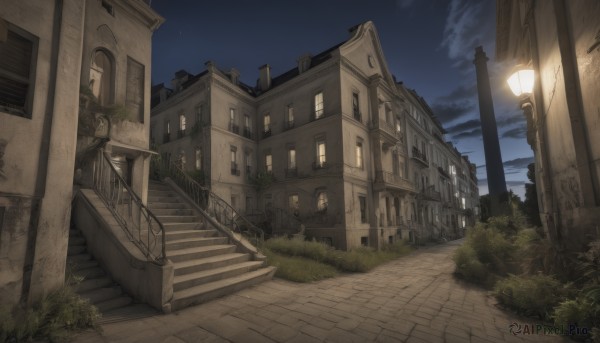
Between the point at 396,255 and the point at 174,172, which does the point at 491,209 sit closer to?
the point at 396,255

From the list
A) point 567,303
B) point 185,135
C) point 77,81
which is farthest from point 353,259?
point 185,135

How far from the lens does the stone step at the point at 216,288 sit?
18.8ft

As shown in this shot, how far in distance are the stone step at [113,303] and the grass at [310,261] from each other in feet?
14.0

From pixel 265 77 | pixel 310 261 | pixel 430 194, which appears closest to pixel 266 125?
pixel 265 77

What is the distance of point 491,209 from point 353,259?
20331 millimetres

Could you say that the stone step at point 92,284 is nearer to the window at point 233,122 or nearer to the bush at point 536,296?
the bush at point 536,296

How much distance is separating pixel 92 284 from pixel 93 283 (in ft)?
0.13

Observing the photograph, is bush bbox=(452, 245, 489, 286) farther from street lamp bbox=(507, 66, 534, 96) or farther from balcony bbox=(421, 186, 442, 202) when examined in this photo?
balcony bbox=(421, 186, 442, 202)

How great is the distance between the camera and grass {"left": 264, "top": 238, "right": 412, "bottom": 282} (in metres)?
8.80

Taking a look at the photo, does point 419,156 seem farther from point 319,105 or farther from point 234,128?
point 234,128

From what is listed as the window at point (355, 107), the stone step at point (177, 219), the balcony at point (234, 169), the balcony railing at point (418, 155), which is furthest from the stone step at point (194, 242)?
the balcony railing at point (418, 155)

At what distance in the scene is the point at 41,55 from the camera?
520 cm

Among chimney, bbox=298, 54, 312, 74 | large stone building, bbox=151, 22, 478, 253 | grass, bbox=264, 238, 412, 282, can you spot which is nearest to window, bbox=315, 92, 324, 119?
large stone building, bbox=151, 22, 478, 253

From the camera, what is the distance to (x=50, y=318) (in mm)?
4406
